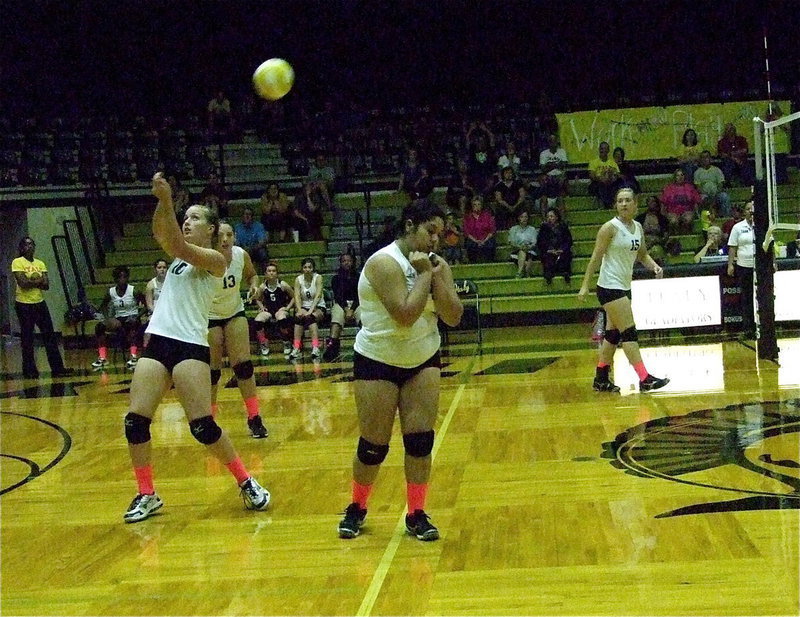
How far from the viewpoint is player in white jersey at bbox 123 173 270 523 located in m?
6.47

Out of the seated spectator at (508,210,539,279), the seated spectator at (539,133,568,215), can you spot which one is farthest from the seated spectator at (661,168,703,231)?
the seated spectator at (508,210,539,279)

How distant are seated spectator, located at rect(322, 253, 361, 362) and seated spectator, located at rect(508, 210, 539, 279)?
378cm

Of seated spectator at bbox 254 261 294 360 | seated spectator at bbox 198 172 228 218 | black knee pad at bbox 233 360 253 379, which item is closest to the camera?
black knee pad at bbox 233 360 253 379

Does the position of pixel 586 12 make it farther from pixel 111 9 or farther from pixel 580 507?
pixel 580 507

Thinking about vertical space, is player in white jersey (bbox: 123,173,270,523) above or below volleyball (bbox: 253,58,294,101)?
below

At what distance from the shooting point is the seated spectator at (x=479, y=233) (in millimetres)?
19953

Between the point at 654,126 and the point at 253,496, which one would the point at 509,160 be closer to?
the point at 654,126

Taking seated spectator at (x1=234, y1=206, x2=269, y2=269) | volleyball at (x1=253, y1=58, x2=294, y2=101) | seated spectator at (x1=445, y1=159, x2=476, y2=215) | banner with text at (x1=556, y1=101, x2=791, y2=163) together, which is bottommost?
seated spectator at (x1=234, y1=206, x2=269, y2=269)

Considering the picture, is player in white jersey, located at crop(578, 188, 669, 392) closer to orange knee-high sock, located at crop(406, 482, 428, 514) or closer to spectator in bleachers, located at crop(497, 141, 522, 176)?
Answer: orange knee-high sock, located at crop(406, 482, 428, 514)

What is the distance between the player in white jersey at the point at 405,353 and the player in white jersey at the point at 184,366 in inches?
47.3

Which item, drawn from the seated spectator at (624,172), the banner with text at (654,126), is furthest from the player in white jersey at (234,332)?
the banner with text at (654,126)

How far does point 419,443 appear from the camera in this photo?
566 cm

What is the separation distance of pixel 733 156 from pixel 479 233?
583 cm

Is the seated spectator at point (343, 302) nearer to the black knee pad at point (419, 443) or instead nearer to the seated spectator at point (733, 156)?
the seated spectator at point (733, 156)
